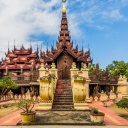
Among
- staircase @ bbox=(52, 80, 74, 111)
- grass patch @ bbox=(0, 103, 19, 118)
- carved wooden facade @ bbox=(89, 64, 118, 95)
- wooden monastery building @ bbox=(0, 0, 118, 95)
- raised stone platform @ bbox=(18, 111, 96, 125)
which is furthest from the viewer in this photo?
wooden monastery building @ bbox=(0, 0, 118, 95)

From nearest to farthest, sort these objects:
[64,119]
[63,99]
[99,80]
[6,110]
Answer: [64,119] < [63,99] < [6,110] < [99,80]

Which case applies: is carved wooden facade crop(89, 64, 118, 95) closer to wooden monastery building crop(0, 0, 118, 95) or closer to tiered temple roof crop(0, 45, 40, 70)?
wooden monastery building crop(0, 0, 118, 95)

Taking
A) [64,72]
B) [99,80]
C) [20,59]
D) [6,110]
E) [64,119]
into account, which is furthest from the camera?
[20,59]

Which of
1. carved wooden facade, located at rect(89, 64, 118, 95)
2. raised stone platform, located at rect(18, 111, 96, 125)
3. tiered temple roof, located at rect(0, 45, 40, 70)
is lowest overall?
raised stone platform, located at rect(18, 111, 96, 125)

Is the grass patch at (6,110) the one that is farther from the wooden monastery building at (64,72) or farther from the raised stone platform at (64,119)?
the wooden monastery building at (64,72)

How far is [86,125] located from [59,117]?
2.08m

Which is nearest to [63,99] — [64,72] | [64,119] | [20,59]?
[64,119]

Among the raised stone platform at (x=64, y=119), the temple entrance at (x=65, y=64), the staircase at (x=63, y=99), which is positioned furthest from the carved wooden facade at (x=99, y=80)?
the raised stone platform at (x=64, y=119)

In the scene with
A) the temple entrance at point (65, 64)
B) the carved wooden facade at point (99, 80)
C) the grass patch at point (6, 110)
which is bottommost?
the grass patch at point (6, 110)

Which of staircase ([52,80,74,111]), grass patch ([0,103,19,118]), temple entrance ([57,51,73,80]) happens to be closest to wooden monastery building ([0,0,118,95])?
temple entrance ([57,51,73,80])

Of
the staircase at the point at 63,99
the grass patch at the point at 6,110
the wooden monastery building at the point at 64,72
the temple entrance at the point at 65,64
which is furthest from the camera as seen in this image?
the temple entrance at the point at 65,64

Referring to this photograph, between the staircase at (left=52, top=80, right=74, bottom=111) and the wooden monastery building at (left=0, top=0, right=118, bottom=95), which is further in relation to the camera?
the wooden monastery building at (left=0, top=0, right=118, bottom=95)

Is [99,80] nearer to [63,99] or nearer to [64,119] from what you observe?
[63,99]

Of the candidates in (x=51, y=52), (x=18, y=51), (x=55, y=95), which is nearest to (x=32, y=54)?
(x=18, y=51)
